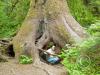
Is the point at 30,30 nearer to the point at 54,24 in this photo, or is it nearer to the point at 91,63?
the point at 54,24

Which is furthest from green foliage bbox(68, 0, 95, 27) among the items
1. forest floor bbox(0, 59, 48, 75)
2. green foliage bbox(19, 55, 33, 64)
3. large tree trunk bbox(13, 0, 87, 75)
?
forest floor bbox(0, 59, 48, 75)

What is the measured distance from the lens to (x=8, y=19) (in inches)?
651

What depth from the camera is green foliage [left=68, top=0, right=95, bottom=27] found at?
48.7ft

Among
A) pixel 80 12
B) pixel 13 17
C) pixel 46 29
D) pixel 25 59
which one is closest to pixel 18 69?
pixel 25 59

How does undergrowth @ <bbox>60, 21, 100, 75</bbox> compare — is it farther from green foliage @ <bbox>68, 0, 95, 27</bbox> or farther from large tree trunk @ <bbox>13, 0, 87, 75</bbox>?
green foliage @ <bbox>68, 0, 95, 27</bbox>

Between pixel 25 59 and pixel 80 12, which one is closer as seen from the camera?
pixel 25 59

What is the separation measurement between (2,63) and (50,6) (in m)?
2.86

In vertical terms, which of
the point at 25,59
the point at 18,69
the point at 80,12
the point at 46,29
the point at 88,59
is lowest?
the point at 18,69

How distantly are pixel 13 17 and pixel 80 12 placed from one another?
4073 mm

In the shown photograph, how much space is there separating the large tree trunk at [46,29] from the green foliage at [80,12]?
3521 millimetres

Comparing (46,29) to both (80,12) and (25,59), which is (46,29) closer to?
(25,59)

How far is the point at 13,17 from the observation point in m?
17.0

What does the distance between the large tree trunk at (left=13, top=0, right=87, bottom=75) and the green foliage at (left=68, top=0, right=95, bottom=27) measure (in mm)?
3521

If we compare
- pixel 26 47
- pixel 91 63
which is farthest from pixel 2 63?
pixel 91 63
